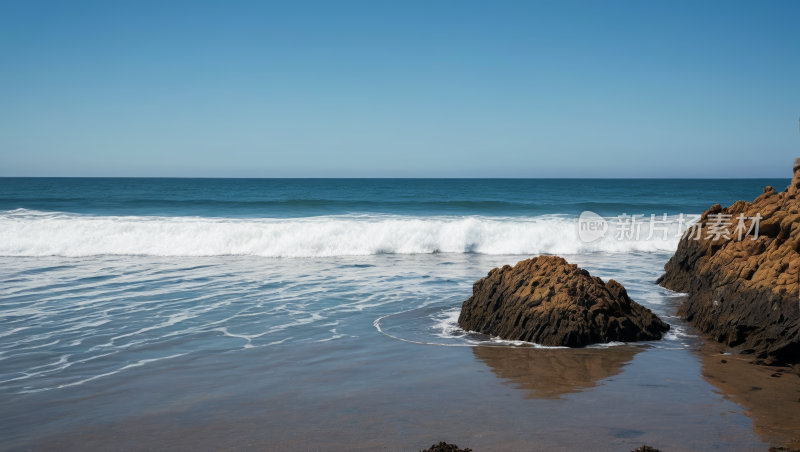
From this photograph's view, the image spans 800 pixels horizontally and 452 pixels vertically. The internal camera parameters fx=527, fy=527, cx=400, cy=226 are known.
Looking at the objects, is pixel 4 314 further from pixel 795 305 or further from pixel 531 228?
pixel 531 228

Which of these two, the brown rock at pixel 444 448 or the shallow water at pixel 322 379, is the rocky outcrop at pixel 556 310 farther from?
the brown rock at pixel 444 448

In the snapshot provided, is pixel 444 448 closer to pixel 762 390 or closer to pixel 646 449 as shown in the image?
pixel 646 449

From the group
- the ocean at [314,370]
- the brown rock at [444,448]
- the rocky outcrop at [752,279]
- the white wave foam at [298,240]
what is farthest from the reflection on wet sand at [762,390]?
the white wave foam at [298,240]

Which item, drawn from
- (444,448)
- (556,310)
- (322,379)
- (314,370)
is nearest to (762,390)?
(556,310)

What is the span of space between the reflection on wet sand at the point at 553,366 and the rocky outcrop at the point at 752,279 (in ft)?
4.84

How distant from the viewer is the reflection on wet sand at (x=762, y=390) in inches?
164

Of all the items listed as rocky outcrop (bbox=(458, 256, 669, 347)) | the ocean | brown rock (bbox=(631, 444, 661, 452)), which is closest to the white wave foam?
the ocean

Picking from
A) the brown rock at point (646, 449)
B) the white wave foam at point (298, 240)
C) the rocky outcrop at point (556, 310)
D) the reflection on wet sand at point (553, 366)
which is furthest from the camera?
the white wave foam at point (298, 240)

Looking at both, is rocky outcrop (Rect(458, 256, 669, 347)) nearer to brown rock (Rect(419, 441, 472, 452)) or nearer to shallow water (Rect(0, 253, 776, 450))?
shallow water (Rect(0, 253, 776, 450))

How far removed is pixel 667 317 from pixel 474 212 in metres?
25.1

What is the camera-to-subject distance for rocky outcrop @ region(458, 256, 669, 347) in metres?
6.82

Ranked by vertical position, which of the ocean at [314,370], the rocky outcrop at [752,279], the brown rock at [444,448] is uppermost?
the rocky outcrop at [752,279]

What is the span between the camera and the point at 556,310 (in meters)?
6.95

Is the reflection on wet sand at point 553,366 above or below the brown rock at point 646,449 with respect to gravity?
below
